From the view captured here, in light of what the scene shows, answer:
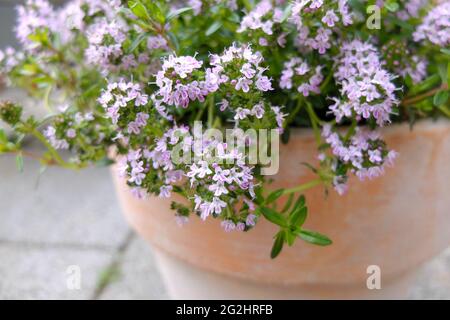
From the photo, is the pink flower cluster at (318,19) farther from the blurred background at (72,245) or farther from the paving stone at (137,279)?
the paving stone at (137,279)

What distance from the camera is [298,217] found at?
67cm

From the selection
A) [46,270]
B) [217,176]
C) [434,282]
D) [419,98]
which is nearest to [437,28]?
[419,98]

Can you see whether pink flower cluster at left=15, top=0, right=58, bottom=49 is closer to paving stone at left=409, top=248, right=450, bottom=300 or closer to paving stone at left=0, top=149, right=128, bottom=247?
paving stone at left=0, top=149, right=128, bottom=247

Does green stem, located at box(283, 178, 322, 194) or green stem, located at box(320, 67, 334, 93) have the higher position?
green stem, located at box(320, 67, 334, 93)

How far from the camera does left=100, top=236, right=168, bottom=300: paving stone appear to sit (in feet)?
3.95

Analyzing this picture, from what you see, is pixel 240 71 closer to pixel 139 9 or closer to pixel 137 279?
pixel 139 9

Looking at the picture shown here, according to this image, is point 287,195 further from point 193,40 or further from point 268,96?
point 193,40

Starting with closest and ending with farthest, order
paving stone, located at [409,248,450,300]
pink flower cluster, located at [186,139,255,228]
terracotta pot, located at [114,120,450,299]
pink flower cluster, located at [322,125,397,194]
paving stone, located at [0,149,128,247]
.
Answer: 1. pink flower cluster, located at [186,139,255,228]
2. pink flower cluster, located at [322,125,397,194]
3. terracotta pot, located at [114,120,450,299]
4. paving stone, located at [409,248,450,300]
5. paving stone, located at [0,149,128,247]

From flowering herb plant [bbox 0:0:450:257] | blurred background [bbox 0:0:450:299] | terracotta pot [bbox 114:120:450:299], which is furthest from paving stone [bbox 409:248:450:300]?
flowering herb plant [bbox 0:0:450:257]

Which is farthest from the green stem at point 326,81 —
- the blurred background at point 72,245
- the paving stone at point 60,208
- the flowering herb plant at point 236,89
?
the paving stone at point 60,208

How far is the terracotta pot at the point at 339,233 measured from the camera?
0.78 metres

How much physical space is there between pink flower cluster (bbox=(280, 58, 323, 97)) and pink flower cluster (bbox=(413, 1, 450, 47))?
0.55 feet

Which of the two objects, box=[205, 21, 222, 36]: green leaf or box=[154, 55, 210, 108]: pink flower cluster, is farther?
box=[205, 21, 222, 36]: green leaf
